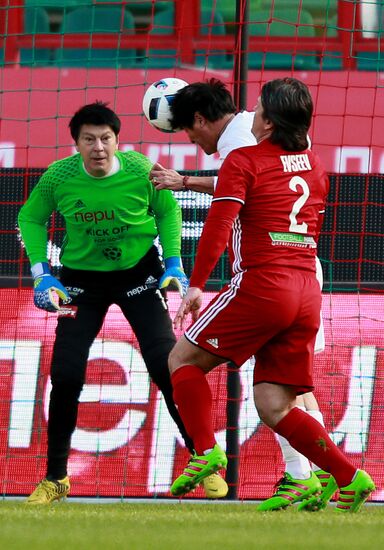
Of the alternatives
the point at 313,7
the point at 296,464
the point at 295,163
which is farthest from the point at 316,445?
the point at 313,7

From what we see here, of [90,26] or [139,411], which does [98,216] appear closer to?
[139,411]

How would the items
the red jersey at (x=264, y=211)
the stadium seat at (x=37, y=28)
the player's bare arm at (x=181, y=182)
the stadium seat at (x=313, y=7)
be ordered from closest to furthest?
the red jersey at (x=264, y=211)
the player's bare arm at (x=181, y=182)
the stadium seat at (x=313, y=7)
the stadium seat at (x=37, y=28)

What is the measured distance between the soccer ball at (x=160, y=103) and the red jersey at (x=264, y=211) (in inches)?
49.1

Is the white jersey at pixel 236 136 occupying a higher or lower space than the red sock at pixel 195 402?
higher

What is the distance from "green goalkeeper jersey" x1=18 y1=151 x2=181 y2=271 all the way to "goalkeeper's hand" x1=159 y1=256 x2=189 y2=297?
1.9 inches

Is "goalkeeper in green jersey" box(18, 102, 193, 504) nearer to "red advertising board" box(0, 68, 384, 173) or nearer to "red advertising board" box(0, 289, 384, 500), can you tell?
"red advertising board" box(0, 289, 384, 500)

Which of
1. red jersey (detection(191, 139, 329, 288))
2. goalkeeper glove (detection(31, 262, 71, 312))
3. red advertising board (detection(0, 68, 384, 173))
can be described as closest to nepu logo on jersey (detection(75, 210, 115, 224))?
goalkeeper glove (detection(31, 262, 71, 312))

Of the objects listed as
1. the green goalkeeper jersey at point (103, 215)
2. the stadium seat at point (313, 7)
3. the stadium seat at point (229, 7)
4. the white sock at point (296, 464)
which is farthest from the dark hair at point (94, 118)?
the stadium seat at point (313, 7)

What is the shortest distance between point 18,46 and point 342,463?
992 cm

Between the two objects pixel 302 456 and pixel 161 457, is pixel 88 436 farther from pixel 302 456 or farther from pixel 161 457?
pixel 302 456

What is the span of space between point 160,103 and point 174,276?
3.01 ft

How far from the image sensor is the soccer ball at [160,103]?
7.00 metres

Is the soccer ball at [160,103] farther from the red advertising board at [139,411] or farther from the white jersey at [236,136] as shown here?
the red advertising board at [139,411]

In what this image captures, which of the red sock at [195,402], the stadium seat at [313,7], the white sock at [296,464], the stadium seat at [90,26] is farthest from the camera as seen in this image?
the stadium seat at [90,26]
